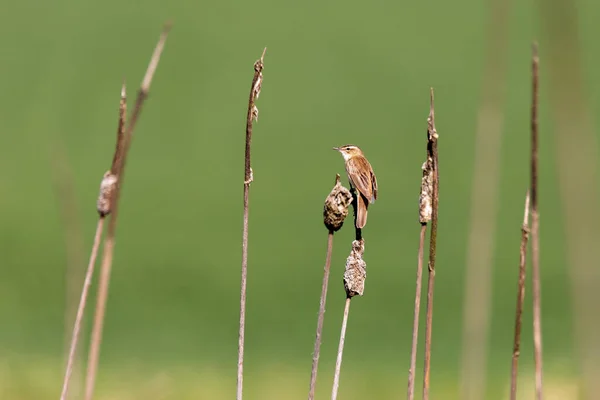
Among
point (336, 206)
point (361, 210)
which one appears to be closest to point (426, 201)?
point (336, 206)

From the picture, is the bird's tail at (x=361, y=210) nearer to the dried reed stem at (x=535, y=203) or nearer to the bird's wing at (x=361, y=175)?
the bird's wing at (x=361, y=175)

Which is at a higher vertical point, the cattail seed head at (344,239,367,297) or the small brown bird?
the small brown bird

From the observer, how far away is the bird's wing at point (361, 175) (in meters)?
1.33

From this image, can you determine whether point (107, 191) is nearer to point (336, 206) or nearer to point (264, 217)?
point (336, 206)

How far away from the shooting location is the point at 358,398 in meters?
2.27

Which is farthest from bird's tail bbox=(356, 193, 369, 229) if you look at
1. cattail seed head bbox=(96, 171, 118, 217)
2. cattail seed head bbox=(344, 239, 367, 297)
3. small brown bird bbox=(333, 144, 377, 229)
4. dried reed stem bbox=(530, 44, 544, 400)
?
cattail seed head bbox=(96, 171, 118, 217)

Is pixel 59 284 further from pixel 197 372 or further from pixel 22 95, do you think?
pixel 22 95

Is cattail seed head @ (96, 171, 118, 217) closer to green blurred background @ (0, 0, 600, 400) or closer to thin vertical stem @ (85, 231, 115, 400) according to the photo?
thin vertical stem @ (85, 231, 115, 400)

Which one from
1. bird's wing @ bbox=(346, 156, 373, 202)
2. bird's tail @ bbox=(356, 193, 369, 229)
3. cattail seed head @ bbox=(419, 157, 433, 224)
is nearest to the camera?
cattail seed head @ bbox=(419, 157, 433, 224)

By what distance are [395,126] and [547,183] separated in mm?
473

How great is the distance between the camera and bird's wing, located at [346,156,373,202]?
133 cm

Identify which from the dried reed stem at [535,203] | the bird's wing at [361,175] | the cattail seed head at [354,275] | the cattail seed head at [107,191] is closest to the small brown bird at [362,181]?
the bird's wing at [361,175]

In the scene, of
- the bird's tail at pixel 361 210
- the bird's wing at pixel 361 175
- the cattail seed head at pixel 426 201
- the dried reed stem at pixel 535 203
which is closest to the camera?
the dried reed stem at pixel 535 203

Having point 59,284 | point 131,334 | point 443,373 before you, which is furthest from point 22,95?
point 443,373
